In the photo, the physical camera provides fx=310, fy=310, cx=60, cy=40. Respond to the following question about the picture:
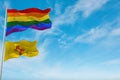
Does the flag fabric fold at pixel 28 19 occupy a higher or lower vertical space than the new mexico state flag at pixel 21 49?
higher

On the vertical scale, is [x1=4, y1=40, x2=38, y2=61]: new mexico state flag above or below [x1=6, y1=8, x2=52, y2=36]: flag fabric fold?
below

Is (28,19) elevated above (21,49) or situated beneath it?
elevated above

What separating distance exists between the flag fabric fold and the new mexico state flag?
1792 mm

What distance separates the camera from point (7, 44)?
1133 inches

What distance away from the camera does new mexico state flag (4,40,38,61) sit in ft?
94.6

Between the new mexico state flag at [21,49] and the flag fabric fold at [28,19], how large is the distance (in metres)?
1.79

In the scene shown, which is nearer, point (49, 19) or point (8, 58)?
point (8, 58)

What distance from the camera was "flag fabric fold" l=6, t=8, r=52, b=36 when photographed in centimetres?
3031

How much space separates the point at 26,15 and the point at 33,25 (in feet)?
4.03

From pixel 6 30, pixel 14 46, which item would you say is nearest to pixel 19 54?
pixel 14 46

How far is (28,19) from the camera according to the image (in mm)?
30453

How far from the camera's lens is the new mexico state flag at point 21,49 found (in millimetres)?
28828

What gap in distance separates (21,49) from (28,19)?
3254 millimetres

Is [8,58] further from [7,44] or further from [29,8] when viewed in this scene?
[29,8]
